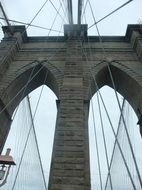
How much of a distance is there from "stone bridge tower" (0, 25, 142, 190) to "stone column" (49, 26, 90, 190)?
27 millimetres

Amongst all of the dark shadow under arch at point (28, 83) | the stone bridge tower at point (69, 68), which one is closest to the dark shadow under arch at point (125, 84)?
the stone bridge tower at point (69, 68)

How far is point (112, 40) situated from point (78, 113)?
6644 millimetres

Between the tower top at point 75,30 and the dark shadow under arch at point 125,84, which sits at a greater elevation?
the tower top at point 75,30

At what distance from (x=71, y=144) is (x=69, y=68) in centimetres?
306

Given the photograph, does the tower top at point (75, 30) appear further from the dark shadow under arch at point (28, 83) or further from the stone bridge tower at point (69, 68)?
the dark shadow under arch at point (28, 83)

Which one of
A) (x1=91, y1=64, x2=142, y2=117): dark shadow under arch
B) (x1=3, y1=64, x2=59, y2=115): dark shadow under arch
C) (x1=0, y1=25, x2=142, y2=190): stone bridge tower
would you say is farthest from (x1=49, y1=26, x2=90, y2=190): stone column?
(x1=3, y1=64, x2=59, y2=115): dark shadow under arch

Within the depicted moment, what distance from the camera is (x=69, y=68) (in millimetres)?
6965

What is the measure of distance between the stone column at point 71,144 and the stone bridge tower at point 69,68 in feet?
0.09

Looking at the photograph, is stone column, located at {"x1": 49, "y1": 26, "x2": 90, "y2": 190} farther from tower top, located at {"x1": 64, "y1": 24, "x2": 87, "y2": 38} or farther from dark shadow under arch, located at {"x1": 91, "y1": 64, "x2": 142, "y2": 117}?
tower top, located at {"x1": 64, "y1": 24, "x2": 87, "y2": 38}

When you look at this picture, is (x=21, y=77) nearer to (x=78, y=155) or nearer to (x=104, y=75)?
(x=104, y=75)

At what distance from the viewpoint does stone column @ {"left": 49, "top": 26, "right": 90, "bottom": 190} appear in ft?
13.3

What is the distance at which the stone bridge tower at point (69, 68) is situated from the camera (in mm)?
6348

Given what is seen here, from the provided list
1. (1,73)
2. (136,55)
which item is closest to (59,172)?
(1,73)

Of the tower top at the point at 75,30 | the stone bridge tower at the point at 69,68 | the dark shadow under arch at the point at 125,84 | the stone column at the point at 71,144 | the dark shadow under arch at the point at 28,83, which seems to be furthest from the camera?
the tower top at the point at 75,30
